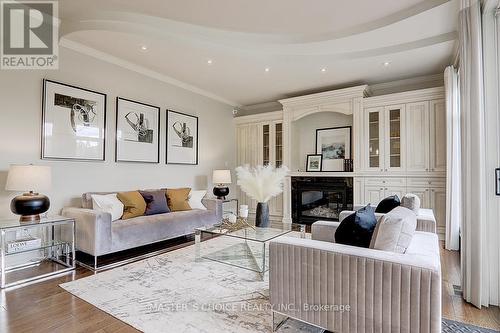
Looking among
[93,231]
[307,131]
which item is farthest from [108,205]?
[307,131]

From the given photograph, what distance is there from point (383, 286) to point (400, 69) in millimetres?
4193

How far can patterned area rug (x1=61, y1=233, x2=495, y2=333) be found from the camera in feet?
6.42

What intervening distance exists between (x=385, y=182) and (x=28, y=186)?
5.14 meters

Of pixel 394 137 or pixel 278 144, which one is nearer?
pixel 394 137

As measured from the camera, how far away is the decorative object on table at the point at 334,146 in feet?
18.2

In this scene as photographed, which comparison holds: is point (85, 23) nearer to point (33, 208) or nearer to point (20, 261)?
point (33, 208)

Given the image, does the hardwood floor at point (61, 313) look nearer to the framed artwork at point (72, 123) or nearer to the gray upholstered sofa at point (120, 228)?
the gray upholstered sofa at point (120, 228)

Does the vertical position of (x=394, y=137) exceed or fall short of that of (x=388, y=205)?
it exceeds it

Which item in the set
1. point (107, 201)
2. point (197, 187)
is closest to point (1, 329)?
point (107, 201)

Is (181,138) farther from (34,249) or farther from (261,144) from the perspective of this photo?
(34,249)

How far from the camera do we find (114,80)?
4.28 m

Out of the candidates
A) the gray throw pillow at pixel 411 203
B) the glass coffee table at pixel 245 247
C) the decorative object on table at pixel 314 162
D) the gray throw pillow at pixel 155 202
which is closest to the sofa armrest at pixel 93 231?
the gray throw pillow at pixel 155 202

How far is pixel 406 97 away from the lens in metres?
4.69

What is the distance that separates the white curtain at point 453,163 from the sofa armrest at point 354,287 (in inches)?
114
